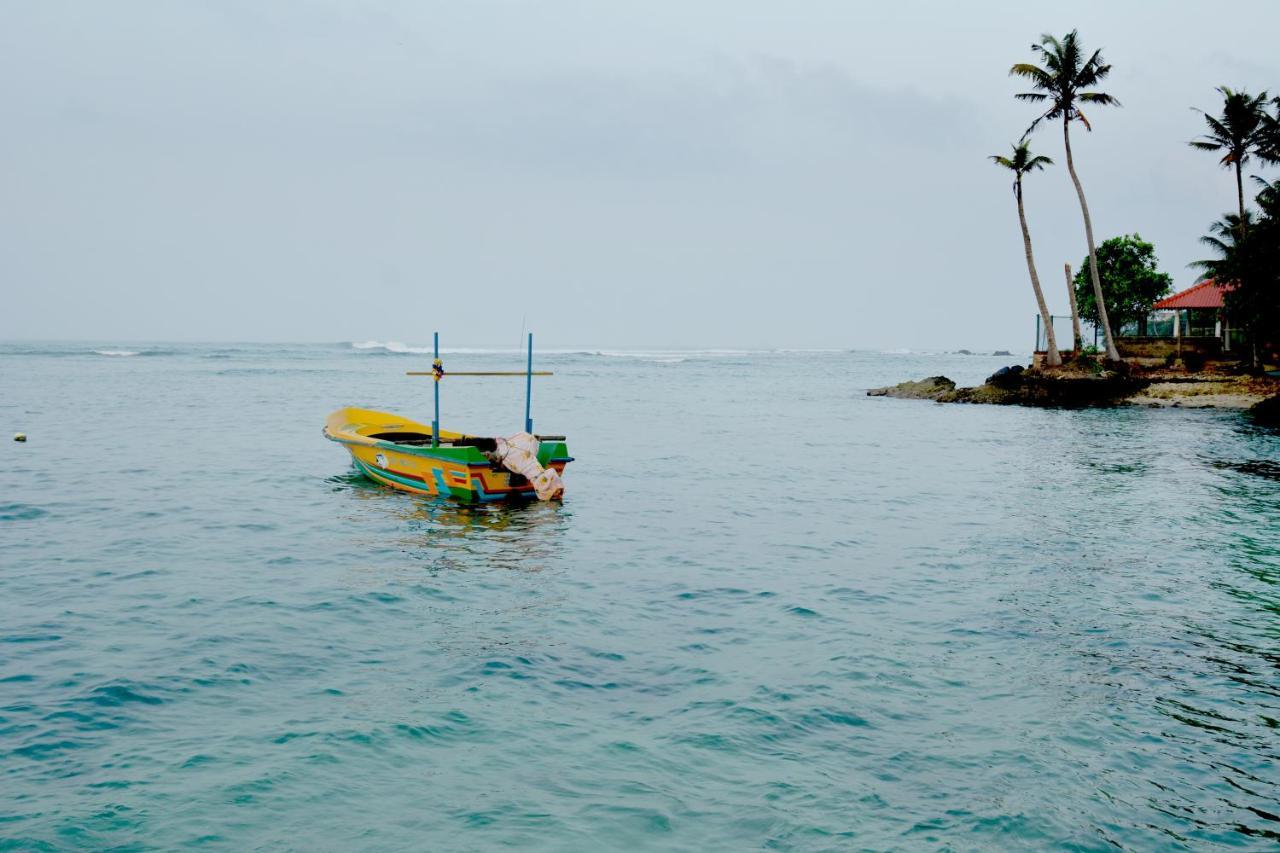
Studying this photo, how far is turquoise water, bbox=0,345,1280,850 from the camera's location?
18.9ft

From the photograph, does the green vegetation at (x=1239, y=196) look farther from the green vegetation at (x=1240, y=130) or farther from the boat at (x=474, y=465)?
the boat at (x=474, y=465)

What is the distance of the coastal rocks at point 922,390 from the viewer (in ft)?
166

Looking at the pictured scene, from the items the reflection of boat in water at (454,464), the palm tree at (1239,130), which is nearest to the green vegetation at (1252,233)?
the palm tree at (1239,130)

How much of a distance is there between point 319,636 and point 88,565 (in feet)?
16.4

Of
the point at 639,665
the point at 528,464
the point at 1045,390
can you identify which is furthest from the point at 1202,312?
the point at 639,665

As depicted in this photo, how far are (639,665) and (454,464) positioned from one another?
30.0 feet

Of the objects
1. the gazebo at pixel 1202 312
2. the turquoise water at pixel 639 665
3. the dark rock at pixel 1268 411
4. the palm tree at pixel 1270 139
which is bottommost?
the turquoise water at pixel 639 665

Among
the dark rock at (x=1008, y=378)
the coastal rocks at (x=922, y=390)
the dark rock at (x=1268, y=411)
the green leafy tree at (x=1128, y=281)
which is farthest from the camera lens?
the green leafy tree at (x=1128, y=281)

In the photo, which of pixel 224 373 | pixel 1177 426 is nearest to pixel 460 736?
pixel 1177 426

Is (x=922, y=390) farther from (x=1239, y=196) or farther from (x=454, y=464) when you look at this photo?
(x=454, y=464)

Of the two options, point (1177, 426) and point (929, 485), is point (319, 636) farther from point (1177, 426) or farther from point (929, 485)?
point (1177, 426)

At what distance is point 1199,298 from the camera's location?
1850 inches

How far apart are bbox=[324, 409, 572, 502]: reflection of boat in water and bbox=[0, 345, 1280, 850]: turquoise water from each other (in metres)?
0.46

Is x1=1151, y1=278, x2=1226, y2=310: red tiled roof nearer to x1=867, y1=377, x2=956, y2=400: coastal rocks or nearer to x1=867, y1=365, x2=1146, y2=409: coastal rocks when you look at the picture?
x1=867, y1=365, x2=1146, y2=409: coastal rocks
